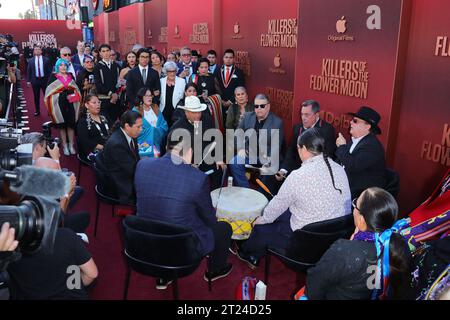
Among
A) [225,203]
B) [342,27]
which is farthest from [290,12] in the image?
[225,203]

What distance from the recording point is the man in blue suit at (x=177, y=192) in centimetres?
281

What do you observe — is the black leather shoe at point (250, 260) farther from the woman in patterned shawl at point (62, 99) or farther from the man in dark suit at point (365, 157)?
the woman in patterned shawl at point (62, 99)

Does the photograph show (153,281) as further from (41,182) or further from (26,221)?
Result: (41,182)

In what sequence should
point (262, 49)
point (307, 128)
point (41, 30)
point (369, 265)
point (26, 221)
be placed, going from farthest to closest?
point (41, 30) → point (262, 49) → point (307, 128) → point (369, 265) → point (26, 221)

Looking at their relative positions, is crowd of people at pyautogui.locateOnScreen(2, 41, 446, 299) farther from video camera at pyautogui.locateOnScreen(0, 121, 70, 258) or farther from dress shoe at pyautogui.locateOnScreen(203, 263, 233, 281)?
video camera at pyautogui.locateOnScreen(0, 121, 70, 258)

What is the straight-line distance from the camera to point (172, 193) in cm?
280

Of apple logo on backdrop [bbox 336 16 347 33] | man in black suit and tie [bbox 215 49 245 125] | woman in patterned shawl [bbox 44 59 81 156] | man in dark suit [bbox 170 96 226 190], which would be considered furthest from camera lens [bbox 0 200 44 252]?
man in black suit and tie [bbox 215 49 245 125]

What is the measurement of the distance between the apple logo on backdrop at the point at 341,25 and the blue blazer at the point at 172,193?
3.08 meters

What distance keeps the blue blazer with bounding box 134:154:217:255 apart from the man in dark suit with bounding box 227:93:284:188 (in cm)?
208

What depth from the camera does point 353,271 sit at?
206cm

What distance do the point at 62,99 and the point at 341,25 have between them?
183 inches

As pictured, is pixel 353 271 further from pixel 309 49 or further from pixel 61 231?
pixel 309 49

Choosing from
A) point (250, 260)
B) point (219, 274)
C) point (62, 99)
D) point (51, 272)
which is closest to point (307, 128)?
point (250, 260)

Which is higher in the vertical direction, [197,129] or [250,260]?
[197,129]
